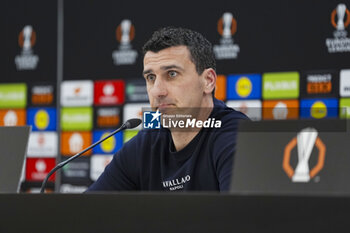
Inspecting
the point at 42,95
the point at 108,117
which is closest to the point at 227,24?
the point at 108,117

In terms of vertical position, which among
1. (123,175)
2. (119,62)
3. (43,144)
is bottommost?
(43,144)

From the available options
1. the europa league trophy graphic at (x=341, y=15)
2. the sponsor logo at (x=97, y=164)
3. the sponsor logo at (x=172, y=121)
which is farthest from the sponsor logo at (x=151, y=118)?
the sponsor logo at (x=97, y=164)

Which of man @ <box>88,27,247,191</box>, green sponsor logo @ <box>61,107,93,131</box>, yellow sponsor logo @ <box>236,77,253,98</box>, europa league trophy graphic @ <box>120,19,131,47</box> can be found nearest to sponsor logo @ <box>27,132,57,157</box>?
green sponsor logo @ <box>61,107,93,131</box>

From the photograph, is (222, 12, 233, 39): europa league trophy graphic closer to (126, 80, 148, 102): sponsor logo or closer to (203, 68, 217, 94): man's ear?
(126, 80, 148, 102): sponsor logo

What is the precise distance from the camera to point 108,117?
11.4 feet

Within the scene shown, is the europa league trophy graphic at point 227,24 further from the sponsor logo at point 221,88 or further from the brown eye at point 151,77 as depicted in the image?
the brown eye at point 151,77

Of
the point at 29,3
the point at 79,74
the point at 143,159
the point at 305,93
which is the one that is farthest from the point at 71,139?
the point at 143,159

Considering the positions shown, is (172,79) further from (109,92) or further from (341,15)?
(109,92)

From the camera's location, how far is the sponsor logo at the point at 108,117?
347 cm

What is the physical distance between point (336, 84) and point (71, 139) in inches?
69.8

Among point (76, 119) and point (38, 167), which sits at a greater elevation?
point (76, 119)

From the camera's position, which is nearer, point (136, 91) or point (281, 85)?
point (281, 85)

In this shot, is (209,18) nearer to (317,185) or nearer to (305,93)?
(305,93)

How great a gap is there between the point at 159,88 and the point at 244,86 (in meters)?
1.62
